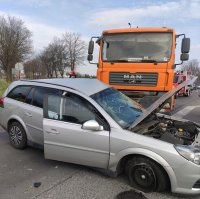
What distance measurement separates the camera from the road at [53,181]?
400cm

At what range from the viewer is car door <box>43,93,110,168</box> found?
4.27 m

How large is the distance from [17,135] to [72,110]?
1.91 metres

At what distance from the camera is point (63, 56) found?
234 feet

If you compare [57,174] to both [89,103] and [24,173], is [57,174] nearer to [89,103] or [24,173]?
[24,173]

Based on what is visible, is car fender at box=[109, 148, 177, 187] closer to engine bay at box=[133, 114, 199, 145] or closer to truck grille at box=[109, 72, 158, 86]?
engine bay at box=[133, 114, 199, 145]

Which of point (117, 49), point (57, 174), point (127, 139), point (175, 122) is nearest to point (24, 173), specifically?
point (57, 174)

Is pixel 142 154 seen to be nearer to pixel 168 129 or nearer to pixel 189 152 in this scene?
pixel 189 152

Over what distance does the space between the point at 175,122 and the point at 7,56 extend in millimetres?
47989

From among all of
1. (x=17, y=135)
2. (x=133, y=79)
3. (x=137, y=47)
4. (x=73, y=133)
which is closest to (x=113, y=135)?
(x=73, y=133)

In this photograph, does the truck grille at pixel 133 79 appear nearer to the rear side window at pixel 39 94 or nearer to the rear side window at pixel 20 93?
the rear side window at pixel 20 93

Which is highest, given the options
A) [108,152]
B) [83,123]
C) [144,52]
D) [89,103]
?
[144,52]

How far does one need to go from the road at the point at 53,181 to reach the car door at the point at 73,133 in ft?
0.97

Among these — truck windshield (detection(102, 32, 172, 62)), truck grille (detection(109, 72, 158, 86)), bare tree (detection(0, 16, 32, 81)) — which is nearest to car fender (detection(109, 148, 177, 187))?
truck grille (detection(109, 72, 158, 86))

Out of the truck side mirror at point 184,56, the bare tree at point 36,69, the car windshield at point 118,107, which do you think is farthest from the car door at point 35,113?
the bare tree at point 36,69
